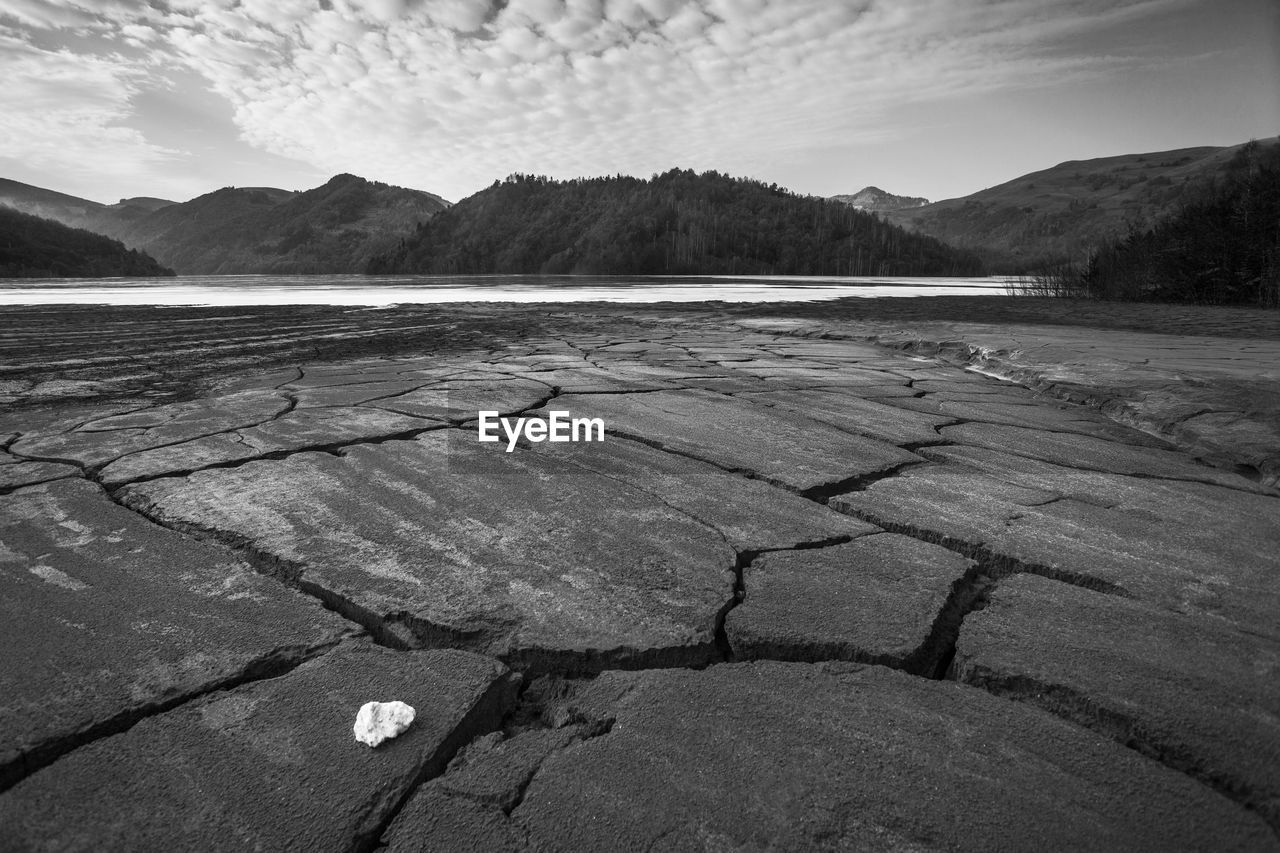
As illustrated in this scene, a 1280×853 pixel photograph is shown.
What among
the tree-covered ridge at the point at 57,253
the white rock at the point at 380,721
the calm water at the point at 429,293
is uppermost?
the tree-covered ridge at the point at 57,253

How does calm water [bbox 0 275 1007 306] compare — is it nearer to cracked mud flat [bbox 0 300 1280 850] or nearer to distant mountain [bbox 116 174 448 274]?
cracked mud flat [bbox 0 300 1280 850]

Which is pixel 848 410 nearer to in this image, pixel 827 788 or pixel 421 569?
pixel 421 569

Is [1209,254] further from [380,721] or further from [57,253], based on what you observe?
[57,253]

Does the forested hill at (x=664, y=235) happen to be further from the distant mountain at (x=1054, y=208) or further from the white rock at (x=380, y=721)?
the white rock at (x=380, y=721)

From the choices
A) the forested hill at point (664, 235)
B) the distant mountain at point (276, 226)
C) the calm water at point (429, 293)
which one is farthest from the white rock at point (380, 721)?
the distant mountain at point (276, 226)

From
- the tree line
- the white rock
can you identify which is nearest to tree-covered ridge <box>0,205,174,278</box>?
the tree line
